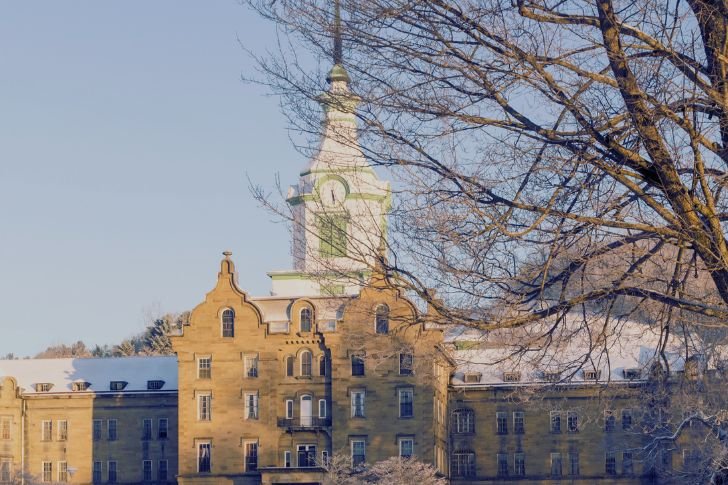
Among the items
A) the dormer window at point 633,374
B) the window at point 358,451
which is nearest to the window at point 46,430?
the window at point 358,451

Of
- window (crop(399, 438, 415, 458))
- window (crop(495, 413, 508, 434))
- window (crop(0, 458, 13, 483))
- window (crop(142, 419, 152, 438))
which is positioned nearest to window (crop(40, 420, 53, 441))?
window (crop(0, 458, 13, 483))

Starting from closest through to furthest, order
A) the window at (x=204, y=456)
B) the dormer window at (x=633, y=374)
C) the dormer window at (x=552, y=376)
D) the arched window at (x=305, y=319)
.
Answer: the dormer window at (x=552, y=376) → the dormer window at (x=633, y=374) → the window at (x=204, y=456) → the arched window at (x=305, y=319)

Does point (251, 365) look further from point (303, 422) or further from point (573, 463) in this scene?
point (573, 463)

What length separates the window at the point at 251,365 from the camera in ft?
291

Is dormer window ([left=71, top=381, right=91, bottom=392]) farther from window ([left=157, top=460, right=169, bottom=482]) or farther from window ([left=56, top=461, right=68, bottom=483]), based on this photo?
window ([left=157, top=460, right=169, bottom=482])

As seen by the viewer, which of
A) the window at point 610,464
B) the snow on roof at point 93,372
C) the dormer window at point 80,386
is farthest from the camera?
the snow on roof at point 93,372

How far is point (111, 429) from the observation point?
94.1 meters

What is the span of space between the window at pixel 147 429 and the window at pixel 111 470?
2360 mm

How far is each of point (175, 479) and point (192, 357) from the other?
25.8 ft

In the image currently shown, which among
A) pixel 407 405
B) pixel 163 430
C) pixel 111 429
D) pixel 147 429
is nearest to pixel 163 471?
pixel 163 430

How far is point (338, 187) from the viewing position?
Answer: 52.2ft

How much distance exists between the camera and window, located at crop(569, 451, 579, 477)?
9119cm

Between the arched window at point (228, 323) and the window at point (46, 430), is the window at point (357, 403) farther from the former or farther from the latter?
the window at point (46, 430)

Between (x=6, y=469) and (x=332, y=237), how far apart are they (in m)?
82.6
